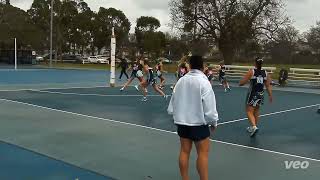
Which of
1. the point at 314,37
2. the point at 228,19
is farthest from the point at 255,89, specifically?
the point at 314,37

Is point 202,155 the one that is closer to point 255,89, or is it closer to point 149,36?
point 255,89

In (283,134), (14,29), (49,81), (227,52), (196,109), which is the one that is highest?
(14,29)

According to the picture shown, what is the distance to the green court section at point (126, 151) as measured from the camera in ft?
22.6

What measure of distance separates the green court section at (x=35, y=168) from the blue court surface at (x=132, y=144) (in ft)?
0.04

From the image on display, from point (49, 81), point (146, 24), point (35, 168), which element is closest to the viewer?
point (35, 168)

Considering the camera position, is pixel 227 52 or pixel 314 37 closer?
pixel 227 52

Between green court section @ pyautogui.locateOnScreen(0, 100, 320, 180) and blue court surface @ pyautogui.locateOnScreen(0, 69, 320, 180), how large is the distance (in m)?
0.01

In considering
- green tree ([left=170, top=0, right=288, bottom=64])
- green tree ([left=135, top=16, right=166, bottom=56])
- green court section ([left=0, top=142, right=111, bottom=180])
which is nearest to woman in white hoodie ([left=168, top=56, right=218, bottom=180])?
green court section ([left=0, top=142, right=111, bottom=180])

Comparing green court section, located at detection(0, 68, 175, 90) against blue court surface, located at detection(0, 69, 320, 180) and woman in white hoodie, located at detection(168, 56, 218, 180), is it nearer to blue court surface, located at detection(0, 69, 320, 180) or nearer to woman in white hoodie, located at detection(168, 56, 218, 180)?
blue court surface, located at detection(0, 69, 320, 180)

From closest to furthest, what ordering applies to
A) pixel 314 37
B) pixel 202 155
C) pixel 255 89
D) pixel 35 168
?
pixel 202 155, pixel 35 168, pixel 255 89, pixel 314 37

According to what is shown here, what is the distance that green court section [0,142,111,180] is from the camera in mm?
6480

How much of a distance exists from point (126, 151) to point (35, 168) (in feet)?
5.86

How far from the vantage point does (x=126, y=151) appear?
27.0ft

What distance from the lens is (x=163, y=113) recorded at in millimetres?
13742
